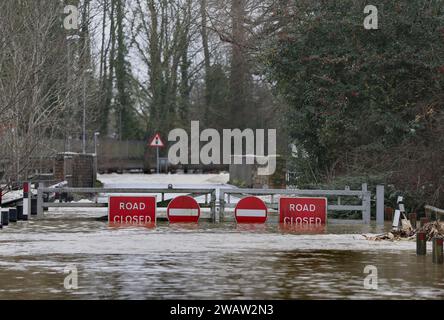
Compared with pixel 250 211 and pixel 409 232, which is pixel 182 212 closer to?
pixel 250 211

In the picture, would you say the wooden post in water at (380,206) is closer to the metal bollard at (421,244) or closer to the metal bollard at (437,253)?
the metal bollard at (421,244)

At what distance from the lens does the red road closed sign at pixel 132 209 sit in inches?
1122

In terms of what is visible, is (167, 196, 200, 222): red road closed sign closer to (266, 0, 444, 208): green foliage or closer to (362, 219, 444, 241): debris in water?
(362, 219, 444, 241): debris in water

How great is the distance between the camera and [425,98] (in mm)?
33938

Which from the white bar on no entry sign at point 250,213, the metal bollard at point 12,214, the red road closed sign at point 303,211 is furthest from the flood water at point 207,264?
the red road closed sign at point 303,211

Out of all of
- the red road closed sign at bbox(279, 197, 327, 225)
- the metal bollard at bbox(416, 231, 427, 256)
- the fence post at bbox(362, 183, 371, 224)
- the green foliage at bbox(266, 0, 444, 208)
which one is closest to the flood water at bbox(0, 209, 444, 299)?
the metal bollard at bbox(416, 231, 427, 256)

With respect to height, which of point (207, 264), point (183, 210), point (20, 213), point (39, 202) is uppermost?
point (39, 202)

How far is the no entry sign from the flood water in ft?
6.59

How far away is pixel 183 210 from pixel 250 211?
67.7 inches

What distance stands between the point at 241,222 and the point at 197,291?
564 inches

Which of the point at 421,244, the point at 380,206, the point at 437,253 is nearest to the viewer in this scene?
the point at 437,253

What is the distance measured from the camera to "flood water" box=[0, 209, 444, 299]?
14.1 meters

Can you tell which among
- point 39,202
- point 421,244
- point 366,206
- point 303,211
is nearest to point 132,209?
point 39,202

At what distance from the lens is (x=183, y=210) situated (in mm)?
28297
